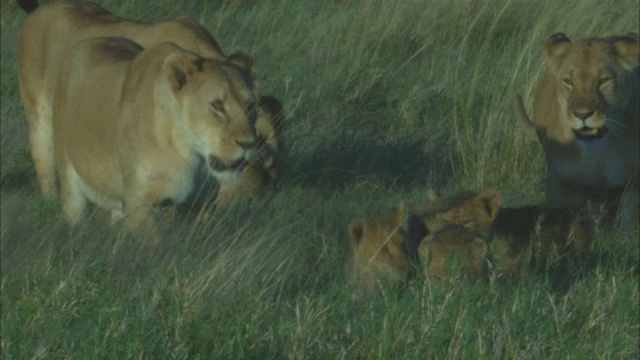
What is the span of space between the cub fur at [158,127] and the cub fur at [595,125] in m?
1.67

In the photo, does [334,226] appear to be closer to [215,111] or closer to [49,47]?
[215,111]

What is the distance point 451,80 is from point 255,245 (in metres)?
3.42

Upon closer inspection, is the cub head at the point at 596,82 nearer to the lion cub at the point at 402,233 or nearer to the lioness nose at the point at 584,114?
the lioness nose at the point at 584,114

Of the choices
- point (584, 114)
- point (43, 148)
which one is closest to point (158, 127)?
point (43, 148)

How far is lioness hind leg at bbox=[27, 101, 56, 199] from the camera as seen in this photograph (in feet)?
26.5

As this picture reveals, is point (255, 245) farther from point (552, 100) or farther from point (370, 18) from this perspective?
point (370, 18)

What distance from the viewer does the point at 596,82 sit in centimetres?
743

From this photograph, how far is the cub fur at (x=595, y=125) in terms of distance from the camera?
24.4 feet

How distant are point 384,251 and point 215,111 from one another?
2.74 feet

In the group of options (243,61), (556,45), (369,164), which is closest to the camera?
(243,61)

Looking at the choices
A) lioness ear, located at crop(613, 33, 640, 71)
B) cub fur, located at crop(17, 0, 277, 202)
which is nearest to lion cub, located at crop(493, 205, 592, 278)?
lioness ear, located at crop(613, 33, 640, 71)

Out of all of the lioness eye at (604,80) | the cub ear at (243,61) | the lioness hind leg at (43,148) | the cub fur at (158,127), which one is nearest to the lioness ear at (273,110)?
the cub ear at (243,61)

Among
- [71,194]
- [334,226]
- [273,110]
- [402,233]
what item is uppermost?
[402,233]

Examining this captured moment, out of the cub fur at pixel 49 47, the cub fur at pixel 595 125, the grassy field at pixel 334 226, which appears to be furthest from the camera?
the cub fur at pixel 49 47
